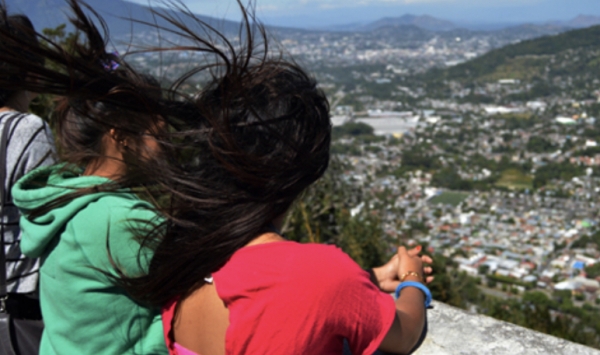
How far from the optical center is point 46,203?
1.06 m

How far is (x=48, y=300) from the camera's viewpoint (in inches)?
43.2

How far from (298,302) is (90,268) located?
1.44 ft

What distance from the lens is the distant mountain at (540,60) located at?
54688 mm

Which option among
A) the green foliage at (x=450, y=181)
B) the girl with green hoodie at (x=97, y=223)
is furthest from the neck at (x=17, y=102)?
the green foliage at (x=450, y=181)

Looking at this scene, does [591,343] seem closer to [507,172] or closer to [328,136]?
[328,136]

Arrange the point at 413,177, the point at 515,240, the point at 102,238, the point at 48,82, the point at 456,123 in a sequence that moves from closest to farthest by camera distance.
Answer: the point at 48,82
the point at 102,238
the point at 515,240
the point at 413,177
the point at 456,123

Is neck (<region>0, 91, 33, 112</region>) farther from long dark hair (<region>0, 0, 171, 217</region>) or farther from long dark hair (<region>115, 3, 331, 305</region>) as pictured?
long dark hair (<region>115, 3, 331, 305</region>)

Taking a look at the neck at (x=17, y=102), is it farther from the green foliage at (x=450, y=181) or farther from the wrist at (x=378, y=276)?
the green foliage at (x=450, y=181)

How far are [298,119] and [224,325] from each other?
0.39 meters

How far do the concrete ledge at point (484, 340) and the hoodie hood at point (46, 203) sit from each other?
2.61ft

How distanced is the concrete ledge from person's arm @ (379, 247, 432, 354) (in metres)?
0.09

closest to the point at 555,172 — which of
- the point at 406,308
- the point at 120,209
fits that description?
the point at 406,308

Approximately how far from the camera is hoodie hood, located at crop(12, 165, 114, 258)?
1038 mm

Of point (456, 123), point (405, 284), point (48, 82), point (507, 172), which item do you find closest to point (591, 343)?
point (405, 284)
